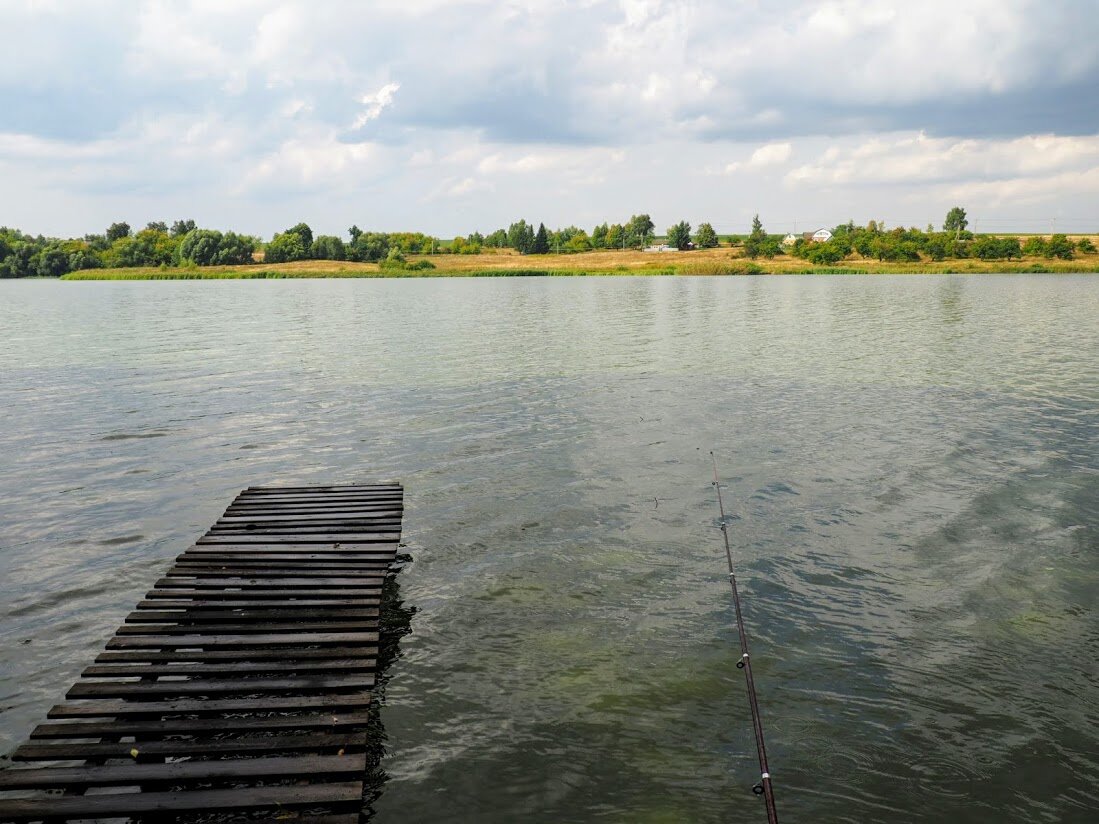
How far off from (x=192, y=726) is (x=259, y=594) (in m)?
2.83

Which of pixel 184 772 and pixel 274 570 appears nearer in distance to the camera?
pixel 184 772

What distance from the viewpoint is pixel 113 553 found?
1292cm

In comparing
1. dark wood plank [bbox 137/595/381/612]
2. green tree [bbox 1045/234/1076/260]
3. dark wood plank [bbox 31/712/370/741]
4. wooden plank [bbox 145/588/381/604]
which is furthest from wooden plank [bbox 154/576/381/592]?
green tree [bbox 1045/234/1076/260]

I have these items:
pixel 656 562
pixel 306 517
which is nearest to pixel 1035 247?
pixel 656 562

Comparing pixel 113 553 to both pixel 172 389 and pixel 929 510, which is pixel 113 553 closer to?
pixel 929 510

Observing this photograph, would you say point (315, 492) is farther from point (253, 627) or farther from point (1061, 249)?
point (1061, 249)

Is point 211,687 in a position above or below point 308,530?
below

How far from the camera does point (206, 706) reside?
281 inches

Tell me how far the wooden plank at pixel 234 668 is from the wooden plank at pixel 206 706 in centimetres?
42

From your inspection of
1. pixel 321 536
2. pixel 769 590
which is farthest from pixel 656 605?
pixel 321 536

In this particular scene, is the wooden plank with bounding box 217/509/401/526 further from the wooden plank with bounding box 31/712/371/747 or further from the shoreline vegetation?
the shoreline vegetation

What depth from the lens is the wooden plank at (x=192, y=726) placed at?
677 cm

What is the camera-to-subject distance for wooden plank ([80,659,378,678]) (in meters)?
7.67

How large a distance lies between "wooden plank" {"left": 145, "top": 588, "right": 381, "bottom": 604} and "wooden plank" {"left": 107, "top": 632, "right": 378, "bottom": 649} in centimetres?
103
